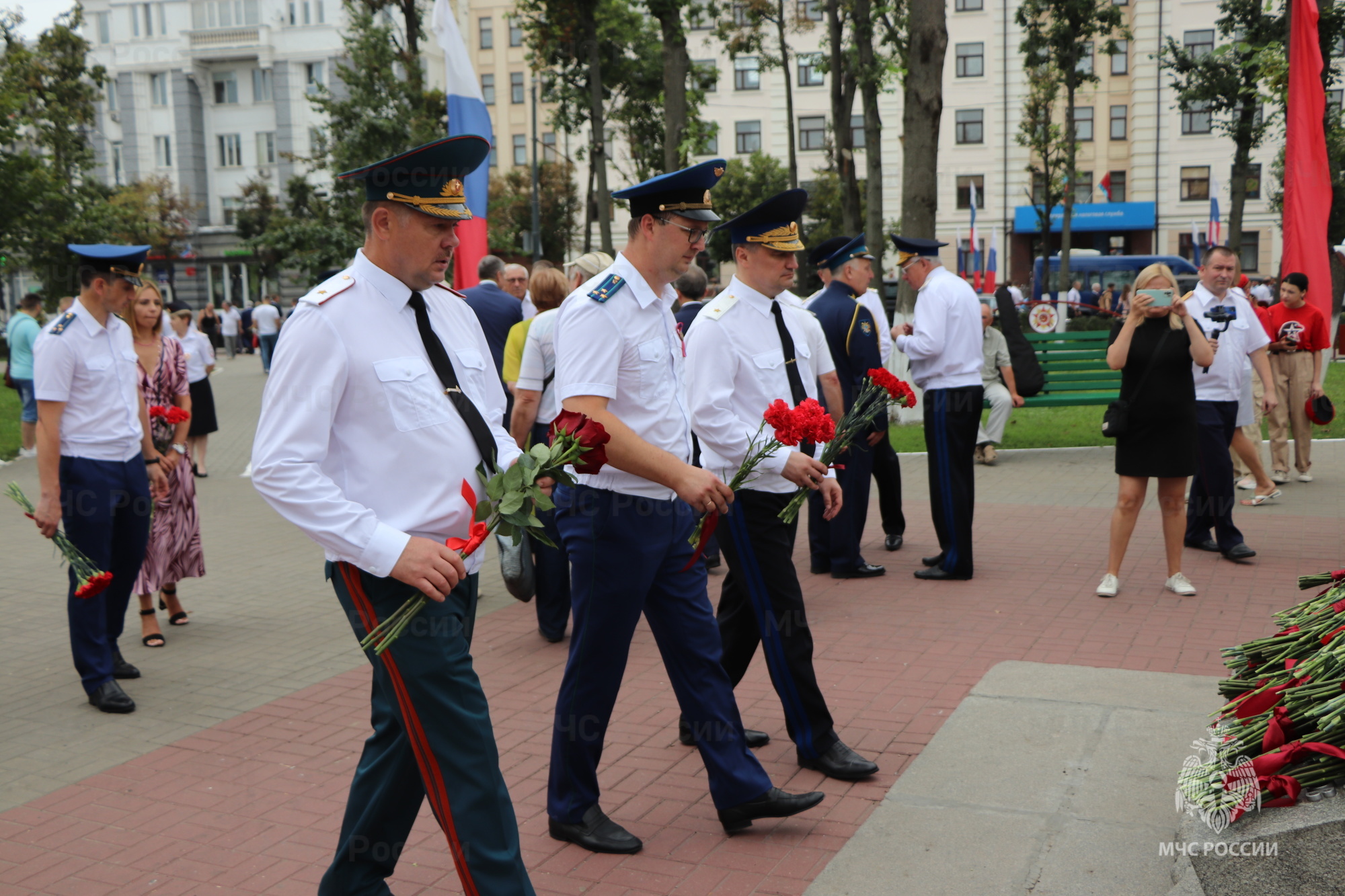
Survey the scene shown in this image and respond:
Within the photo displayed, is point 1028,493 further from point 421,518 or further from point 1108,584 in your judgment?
point 421,518

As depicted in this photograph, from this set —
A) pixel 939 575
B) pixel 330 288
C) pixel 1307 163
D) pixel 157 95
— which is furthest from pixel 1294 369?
pixel 157 95

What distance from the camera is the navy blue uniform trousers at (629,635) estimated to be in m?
3.83

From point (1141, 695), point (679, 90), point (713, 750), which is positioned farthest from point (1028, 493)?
point (679, 90)

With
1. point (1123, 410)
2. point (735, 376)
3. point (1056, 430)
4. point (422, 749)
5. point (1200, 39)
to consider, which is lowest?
point (1056, 430)

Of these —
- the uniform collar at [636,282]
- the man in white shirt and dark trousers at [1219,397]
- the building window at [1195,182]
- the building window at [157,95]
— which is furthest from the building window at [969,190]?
the uniform collar at [636,282]

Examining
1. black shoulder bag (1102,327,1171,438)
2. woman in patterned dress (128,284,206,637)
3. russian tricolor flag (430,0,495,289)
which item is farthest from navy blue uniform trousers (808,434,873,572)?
woman in patterned dress (128,284,206,637)

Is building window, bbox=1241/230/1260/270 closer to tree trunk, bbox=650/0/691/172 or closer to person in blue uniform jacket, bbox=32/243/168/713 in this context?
tree trunk, bbox=650/0/691/172

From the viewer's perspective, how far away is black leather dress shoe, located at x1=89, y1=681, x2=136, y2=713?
5637mm

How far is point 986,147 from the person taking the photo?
178 ft

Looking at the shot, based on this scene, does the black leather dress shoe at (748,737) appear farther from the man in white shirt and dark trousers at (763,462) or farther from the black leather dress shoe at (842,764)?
the black leather dress shoe at (842,764)

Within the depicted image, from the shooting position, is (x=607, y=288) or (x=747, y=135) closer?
(x=607, y=288)

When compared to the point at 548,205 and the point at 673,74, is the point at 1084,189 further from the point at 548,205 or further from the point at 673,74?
A: the point at 673,74

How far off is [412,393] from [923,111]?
437 inches

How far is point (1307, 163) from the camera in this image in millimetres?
9250
